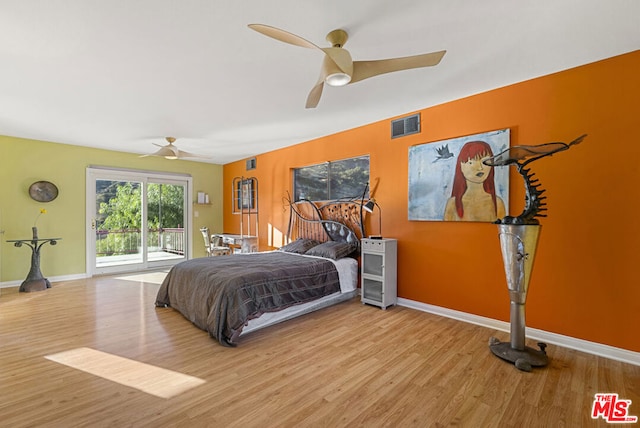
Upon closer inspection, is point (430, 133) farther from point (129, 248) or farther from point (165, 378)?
point (129, 248)

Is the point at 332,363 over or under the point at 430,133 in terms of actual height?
under

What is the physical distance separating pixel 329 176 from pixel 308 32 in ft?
8.92

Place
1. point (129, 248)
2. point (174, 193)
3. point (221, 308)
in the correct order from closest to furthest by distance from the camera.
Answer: point (221, 308) → point (129, 248) → point (174, 193)

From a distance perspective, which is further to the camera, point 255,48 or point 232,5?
point 255,48

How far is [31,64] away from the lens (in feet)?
7.81

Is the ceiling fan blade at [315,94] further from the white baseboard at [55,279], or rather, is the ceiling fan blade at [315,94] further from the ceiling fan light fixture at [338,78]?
the white baseboard at [55,279]

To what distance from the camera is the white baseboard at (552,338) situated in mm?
2271

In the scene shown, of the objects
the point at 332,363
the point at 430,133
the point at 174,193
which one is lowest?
the point at 332,363

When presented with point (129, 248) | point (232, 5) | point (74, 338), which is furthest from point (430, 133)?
point (129, 248)

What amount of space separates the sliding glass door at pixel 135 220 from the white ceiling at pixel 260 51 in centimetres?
206

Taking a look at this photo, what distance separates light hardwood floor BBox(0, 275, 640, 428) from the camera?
65.7 inches

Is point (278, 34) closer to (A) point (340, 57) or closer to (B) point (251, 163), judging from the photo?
(A) point (340, 57)

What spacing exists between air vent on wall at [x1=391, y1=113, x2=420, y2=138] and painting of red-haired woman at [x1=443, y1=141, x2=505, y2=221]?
2.27ft

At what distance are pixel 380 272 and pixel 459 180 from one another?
57.0 inches
